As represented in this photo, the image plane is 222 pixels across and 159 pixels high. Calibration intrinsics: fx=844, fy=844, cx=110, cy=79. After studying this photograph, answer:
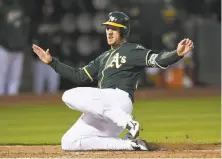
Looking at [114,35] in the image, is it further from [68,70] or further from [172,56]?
[172,56]

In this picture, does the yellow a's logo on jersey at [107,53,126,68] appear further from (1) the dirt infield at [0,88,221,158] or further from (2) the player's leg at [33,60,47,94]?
(2) the player's leg at [33,60,47,94]

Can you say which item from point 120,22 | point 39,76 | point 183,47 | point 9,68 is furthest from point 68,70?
point 39,76

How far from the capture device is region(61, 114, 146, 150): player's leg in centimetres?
831

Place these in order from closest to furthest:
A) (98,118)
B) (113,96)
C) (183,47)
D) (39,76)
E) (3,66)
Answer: (183,47)
(113,96)
(98,118)
(3,66)
(39,76)

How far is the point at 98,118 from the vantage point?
8320 mm

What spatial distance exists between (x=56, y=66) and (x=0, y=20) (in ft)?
23.4

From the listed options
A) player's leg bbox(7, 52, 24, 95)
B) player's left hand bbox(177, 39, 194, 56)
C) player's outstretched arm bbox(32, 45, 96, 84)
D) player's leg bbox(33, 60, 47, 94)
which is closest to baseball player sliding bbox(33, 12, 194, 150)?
player's left hand bbox(177, 39, 194, 56)

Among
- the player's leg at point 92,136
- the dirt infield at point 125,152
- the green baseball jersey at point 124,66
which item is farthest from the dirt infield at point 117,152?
the green baseball jersey at point 124,66

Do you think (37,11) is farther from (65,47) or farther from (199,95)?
(199,95)

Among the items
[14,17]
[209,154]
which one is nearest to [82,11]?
[14,17]

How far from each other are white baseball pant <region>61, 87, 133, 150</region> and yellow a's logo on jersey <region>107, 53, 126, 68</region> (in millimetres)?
262

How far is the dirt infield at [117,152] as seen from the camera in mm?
7844

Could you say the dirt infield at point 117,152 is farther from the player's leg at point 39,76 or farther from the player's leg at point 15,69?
the player's leg at point 39,76

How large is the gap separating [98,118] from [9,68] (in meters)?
7.75
